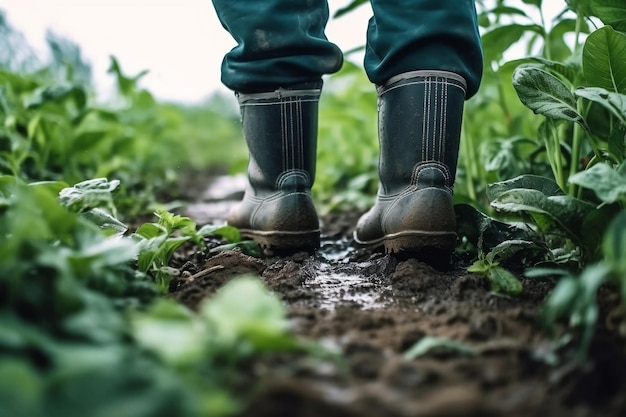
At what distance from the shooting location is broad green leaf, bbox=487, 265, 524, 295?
1.29 m

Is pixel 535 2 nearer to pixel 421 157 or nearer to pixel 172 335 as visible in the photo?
pixel 421 157

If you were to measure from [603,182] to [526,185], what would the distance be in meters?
0.41

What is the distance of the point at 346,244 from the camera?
6.96 feet

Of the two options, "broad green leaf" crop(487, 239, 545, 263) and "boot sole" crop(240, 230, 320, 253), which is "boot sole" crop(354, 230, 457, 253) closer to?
"broad green leaf" crop(487, 239, 545, 263)

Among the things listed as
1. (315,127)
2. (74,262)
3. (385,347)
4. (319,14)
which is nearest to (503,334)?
(385,347)

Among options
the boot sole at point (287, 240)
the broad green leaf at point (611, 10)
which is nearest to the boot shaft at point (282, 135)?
the boot sole at point (287, 240)

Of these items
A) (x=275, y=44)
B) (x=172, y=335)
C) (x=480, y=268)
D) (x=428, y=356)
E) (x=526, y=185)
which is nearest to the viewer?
(x=172, y=335)

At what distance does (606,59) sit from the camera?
1.48 m

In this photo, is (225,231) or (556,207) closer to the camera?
(556,207)

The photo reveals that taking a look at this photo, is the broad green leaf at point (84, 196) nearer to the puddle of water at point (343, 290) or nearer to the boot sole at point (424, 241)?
the puddle of water at point (343, 290)

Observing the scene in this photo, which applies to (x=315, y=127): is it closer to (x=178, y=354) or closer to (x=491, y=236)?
(x=491, y=236)

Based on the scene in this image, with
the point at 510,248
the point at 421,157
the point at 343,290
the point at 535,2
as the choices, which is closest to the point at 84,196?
the point at 343,290

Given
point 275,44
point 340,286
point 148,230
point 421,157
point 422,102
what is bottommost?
point 340,286

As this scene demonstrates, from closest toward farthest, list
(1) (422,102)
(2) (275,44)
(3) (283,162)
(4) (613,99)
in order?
(4) (613,99) < (1) (422,102) < (2) (275,44) < (3) (283,162)
